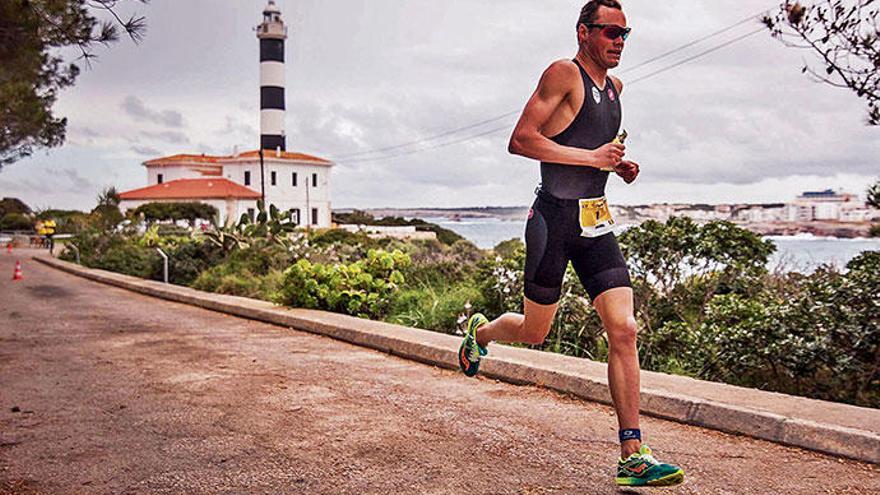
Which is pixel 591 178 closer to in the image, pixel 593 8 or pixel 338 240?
pixel 593 8

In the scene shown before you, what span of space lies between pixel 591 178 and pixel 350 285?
27.5ft

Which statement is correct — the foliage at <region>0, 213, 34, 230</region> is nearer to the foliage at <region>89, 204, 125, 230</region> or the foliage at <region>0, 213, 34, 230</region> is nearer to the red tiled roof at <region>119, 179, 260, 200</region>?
the red tiled roof at <region>119, 179, 260, 200</region>

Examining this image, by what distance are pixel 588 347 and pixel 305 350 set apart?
2.99 m

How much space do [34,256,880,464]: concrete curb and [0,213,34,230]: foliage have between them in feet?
233

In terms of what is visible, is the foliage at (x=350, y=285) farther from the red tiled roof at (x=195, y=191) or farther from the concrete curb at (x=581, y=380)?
the red tiled roof at (x=195, y=191)

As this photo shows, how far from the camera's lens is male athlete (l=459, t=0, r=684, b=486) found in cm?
454

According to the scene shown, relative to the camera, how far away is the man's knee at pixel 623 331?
4638mm

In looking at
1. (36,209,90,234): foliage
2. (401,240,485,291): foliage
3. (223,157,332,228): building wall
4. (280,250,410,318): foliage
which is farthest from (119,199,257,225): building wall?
(280,250,410,318): foliage

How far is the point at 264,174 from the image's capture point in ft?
282

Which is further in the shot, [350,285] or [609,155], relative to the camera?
[350,285]

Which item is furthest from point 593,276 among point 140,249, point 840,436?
point 140,249

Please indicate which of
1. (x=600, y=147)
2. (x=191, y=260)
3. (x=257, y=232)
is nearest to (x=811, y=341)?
(x=600, y=147)

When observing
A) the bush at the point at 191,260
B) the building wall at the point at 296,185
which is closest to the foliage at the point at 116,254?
the bush at the point at 191,260

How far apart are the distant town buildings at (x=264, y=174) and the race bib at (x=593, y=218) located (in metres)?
75.2
